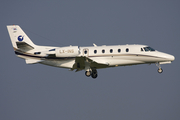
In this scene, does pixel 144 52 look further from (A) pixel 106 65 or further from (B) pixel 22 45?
(B) pixel 22 45

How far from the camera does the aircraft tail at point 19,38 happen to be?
27303mm

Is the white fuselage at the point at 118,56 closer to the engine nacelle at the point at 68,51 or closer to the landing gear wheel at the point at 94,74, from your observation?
the engine nacelle at the point at 68,51

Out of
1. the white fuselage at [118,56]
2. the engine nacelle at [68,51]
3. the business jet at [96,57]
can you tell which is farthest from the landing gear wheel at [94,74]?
the engine nacelle at [68,51]

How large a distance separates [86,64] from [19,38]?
325 inches

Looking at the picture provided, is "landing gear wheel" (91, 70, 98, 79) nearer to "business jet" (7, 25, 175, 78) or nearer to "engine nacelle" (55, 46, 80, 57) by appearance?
"business jet" (7, 25, 175, 78)

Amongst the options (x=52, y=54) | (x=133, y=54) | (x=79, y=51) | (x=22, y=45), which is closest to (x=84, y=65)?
(x=79, y=51)

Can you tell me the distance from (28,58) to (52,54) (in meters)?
3.66

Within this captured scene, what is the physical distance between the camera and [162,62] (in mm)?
26844

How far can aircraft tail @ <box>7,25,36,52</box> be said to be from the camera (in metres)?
27.3

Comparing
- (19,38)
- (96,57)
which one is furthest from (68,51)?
(19,38)

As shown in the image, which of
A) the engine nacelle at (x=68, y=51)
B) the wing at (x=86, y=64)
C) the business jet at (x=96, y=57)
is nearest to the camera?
the engine nacelle at (x=68, y=51)

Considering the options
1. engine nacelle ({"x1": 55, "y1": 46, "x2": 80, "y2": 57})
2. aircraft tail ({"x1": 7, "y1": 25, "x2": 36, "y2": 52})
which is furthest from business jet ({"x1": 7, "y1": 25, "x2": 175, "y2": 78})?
engine nacelle ({"x1": 55, "y1": 46, "x2": 80, "y2": 57})

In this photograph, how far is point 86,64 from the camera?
84.6 feet

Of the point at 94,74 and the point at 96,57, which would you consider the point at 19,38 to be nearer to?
the point at 96,57
